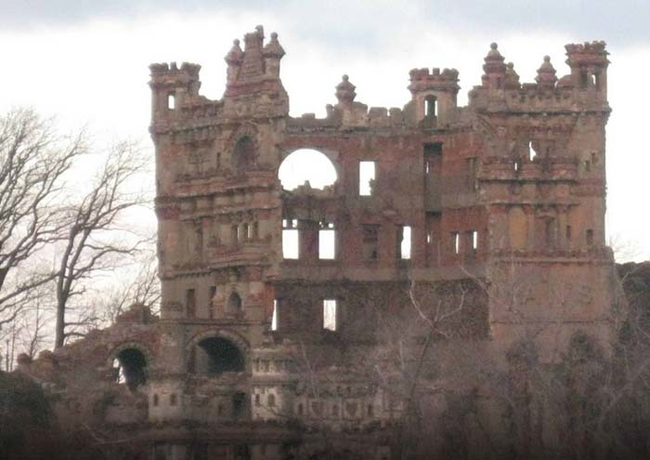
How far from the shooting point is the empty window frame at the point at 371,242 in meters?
115

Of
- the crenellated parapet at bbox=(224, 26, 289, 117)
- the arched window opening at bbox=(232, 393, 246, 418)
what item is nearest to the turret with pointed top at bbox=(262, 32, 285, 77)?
the crenellated parapet at bbox=(224, 26, 289, 117)

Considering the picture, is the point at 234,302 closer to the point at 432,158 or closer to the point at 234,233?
the point at 234,233

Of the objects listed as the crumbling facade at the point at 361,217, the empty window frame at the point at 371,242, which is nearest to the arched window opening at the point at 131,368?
the crumbling facade at the point at 361,217

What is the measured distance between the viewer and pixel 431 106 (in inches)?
4520

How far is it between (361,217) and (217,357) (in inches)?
272

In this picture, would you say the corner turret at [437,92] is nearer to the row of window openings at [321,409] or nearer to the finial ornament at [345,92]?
the finial ornament at [345,92]

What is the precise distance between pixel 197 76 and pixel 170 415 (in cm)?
1718

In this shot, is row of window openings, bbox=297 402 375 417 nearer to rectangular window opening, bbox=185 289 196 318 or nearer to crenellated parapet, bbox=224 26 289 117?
rectangular window opening, bbox=185 289 196 318

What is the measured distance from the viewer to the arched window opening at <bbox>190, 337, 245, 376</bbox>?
11050cm

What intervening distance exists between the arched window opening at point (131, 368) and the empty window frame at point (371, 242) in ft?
27.8

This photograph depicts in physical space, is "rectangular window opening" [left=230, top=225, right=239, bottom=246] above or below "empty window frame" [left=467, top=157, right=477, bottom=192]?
below

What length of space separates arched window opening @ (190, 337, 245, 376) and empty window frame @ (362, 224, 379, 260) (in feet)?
20.1

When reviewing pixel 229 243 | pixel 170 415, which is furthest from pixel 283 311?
pixel 170 415

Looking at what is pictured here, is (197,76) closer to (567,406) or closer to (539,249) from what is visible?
(539,249)
